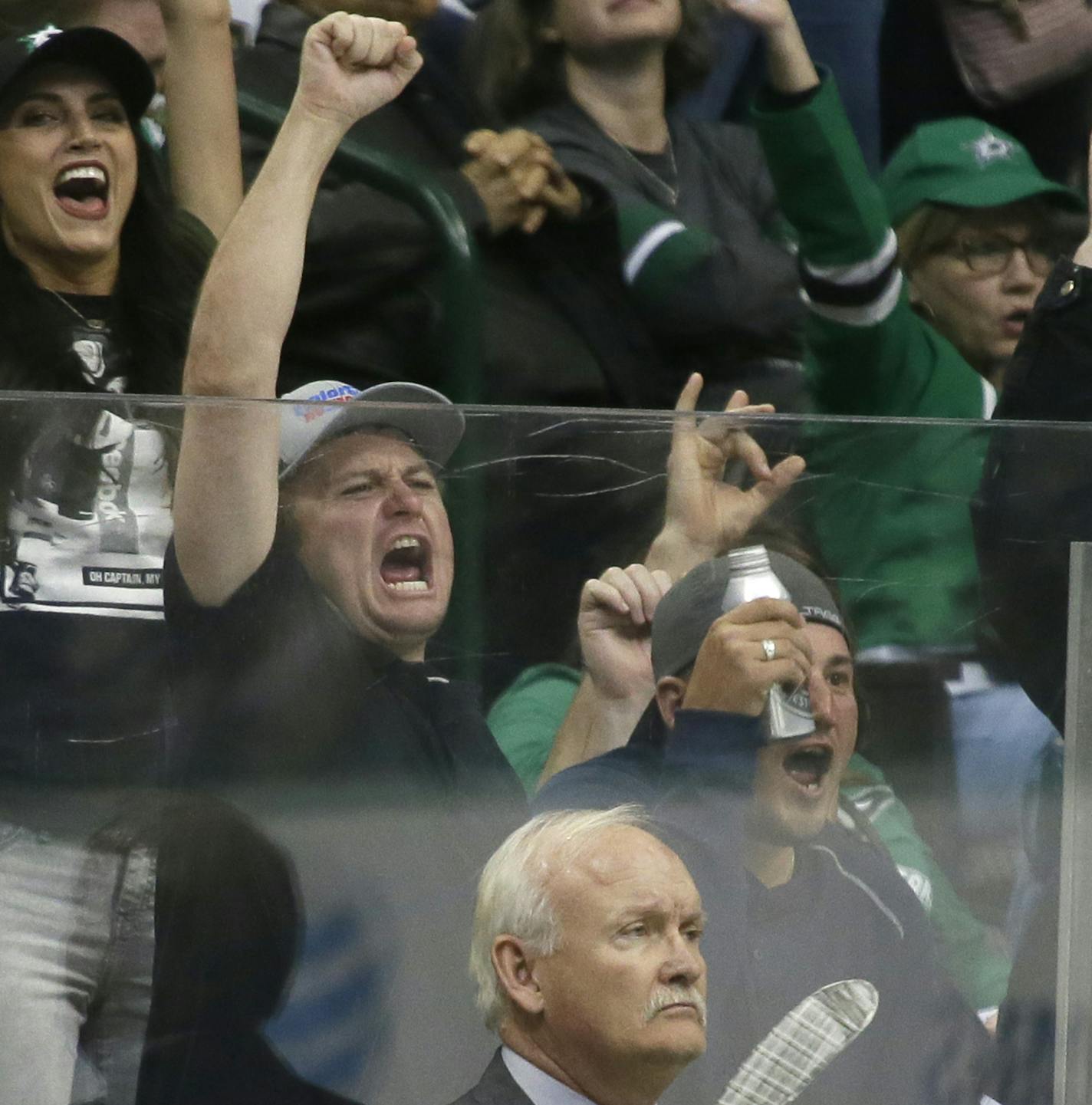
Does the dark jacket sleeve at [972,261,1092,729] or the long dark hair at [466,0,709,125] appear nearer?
the dark jacket sleeve at [972,261,1092,729]

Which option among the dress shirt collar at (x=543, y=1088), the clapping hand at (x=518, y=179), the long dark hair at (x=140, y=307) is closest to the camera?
the dress shirt collar at (x=543, y=1088)

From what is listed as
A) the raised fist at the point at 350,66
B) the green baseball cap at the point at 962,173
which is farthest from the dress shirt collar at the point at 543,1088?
the green baseball cap at the point at 962,173

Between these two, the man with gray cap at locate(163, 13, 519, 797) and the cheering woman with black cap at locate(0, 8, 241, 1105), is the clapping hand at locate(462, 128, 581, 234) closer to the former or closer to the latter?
the man with gray cap at locate(163, 13, 519, 797)

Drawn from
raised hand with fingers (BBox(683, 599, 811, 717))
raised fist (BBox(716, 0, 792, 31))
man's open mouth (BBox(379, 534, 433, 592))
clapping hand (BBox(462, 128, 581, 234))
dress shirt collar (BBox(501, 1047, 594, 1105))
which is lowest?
dress shirt collar (BBox(501, 1047, 594, 1105))

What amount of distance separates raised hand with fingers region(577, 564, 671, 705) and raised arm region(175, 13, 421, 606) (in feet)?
0.88

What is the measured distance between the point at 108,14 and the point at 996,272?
1096 mm

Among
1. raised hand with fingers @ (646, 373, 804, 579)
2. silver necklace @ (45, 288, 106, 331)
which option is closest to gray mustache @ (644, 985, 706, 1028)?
raised hand with fingers @ (646, 373, 804, 579)

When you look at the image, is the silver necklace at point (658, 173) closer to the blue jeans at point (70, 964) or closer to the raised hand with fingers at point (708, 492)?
the raised hand with fingers at point (708, 492)

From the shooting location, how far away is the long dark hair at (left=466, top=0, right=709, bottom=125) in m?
2.36

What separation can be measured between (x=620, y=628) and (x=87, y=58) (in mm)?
976

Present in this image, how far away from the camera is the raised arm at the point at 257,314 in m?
1.60

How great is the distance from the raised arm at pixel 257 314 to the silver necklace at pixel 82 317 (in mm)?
168

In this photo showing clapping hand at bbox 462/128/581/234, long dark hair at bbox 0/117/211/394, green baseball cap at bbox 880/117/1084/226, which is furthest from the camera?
green baseball cap at bbox 880/117/1084/226

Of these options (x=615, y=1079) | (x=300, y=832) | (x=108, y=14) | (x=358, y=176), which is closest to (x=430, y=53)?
(x=358, y=176)
